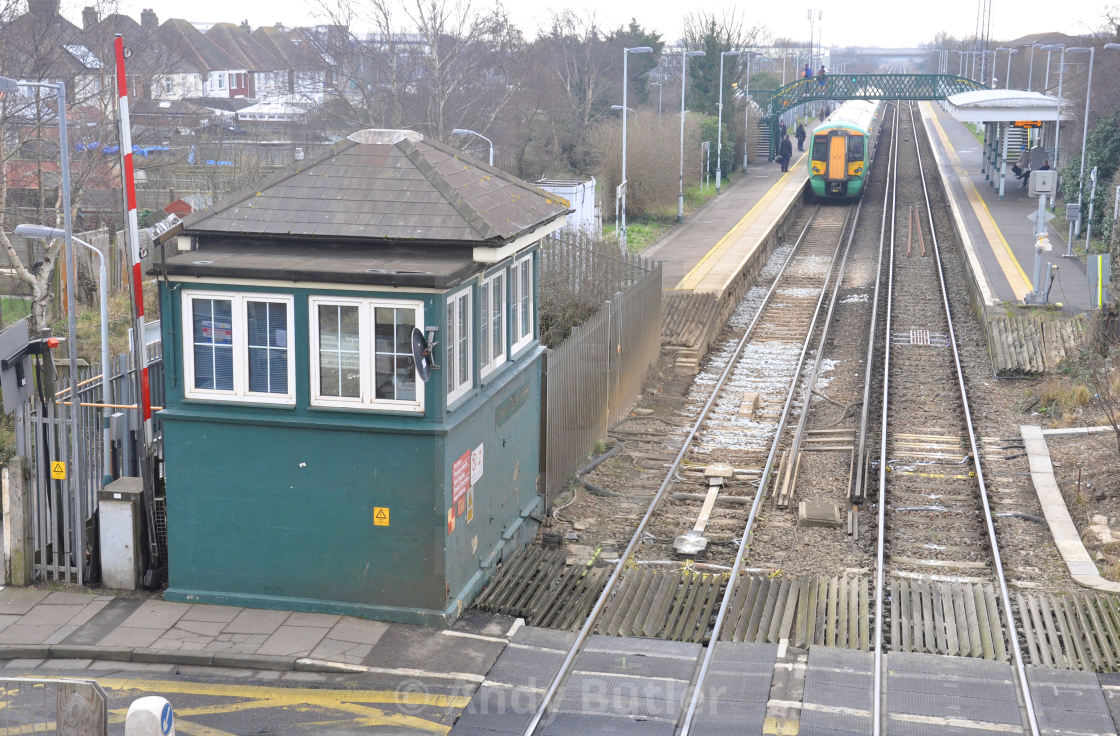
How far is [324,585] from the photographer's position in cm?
916

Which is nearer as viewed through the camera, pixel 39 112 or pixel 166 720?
pixel 166 720

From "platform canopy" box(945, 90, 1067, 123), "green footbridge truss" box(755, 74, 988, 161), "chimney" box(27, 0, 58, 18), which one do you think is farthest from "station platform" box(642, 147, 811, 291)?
"chimney" box(27, 0, 58, 18)

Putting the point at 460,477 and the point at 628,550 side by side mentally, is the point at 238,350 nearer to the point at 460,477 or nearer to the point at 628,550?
the point at 460,477

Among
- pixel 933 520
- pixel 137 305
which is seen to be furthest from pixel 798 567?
pixel 137 305

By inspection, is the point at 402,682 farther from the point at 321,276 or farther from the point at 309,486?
the point at 321,276

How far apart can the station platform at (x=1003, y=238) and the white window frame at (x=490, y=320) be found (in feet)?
52.9

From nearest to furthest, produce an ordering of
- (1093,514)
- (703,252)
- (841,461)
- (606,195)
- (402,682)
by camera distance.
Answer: (402,682) → (1093,514) → (841,461) → (703,252) → (606,195)

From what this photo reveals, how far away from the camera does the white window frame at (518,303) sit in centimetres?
1084

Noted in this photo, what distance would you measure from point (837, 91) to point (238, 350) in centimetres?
6443

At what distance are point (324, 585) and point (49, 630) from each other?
2080 millimetres

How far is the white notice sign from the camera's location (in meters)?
9.59

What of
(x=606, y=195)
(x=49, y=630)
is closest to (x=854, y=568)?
(x=49, y=630)

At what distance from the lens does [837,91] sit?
68312 millimetres

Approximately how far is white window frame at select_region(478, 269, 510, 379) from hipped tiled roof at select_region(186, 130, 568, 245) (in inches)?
22.7
